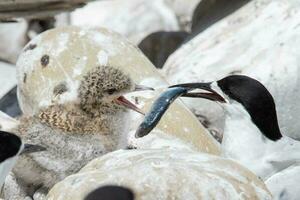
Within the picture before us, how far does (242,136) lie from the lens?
5.21m

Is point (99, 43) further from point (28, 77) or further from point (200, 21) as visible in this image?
point (200, 21)

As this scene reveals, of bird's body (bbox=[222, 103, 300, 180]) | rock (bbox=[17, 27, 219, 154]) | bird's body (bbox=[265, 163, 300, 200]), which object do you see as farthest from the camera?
rock (bbox=[17, 27, 219, 154])

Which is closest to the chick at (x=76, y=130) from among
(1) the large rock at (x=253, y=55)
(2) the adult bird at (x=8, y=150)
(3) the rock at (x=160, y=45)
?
(2) the adult bird at (x=8, y=150)

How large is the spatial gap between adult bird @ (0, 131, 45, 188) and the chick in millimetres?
325

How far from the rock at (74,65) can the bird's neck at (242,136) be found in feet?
2.90

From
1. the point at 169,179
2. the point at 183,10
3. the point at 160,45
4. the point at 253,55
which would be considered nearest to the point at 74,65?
the point at 253,55

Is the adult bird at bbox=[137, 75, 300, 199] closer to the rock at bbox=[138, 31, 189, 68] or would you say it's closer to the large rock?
the large rock

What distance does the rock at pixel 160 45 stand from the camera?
862 cm

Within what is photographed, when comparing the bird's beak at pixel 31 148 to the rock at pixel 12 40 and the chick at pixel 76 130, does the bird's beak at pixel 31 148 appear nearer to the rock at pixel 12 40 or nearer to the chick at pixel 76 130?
the chick at pixel 76 130

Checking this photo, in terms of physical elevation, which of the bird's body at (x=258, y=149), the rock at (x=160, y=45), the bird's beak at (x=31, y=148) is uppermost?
the bird's body at (x=258, y=149)

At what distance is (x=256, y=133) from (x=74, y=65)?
5.34 ft

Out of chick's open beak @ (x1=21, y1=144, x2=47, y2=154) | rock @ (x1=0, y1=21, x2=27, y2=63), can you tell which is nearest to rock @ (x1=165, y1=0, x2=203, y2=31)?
rock @ (x1=0, y1=21, x2=27, y2=63)

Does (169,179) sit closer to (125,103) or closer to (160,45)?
(125,103)

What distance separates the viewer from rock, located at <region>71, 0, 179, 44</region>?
9.26m
